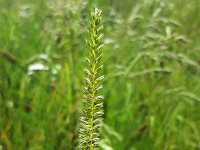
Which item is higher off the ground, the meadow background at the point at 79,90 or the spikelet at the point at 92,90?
the meadow background at the point at 79,90

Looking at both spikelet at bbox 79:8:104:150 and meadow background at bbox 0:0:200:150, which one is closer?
spikelet at bbox 79:8:104:150

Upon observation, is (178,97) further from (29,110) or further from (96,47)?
(96,47)

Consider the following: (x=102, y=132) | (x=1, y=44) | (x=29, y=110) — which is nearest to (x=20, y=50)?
(x=1, y=44)

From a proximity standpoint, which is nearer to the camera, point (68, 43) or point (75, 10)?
point (75, 10)

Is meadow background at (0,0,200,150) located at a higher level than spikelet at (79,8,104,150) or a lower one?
higher

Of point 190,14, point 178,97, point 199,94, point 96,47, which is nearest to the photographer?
point 96,47

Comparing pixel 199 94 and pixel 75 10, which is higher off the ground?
pixel 75 10
